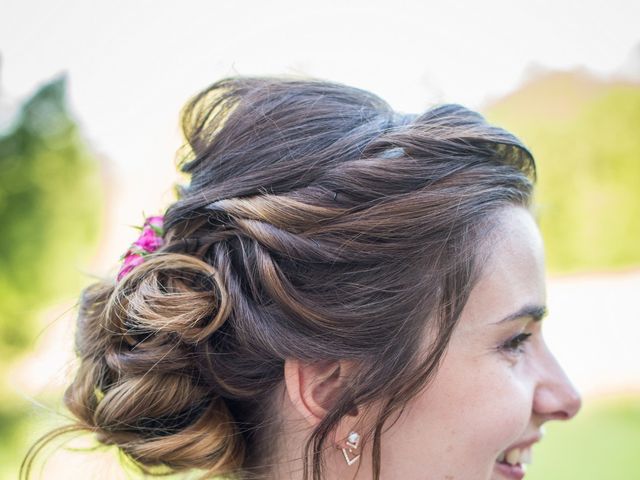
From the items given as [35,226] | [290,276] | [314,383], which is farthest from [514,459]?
[35,226]

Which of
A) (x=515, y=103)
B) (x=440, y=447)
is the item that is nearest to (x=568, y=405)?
(x=440, y=447)

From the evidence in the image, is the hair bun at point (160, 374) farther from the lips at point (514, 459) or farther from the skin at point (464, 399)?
the lips at point (514, 459)

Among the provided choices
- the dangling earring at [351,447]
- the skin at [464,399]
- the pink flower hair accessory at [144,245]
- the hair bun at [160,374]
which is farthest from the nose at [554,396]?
the pink flower hair accessory at [144,245]

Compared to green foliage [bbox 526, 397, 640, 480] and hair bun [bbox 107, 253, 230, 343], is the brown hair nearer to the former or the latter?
hair bun [bbox 107, 253, 230, 343]

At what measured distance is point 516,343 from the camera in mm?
1327

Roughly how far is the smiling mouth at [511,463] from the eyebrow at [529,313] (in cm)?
27

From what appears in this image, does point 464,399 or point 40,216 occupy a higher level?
Answer: point 464,399

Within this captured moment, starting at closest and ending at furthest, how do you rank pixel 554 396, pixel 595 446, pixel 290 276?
pixel 290 276 < pixel 554 396 < pixel 595 446

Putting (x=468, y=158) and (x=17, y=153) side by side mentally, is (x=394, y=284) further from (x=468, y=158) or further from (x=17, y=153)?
(x=17, y=153)

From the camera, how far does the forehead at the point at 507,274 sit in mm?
1264

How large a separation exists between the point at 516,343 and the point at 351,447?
382mm

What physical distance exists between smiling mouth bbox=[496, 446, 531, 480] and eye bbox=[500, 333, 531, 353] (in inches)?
8.0

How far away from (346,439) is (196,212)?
0.53 m

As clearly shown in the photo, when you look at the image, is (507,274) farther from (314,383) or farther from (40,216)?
(40,216)
